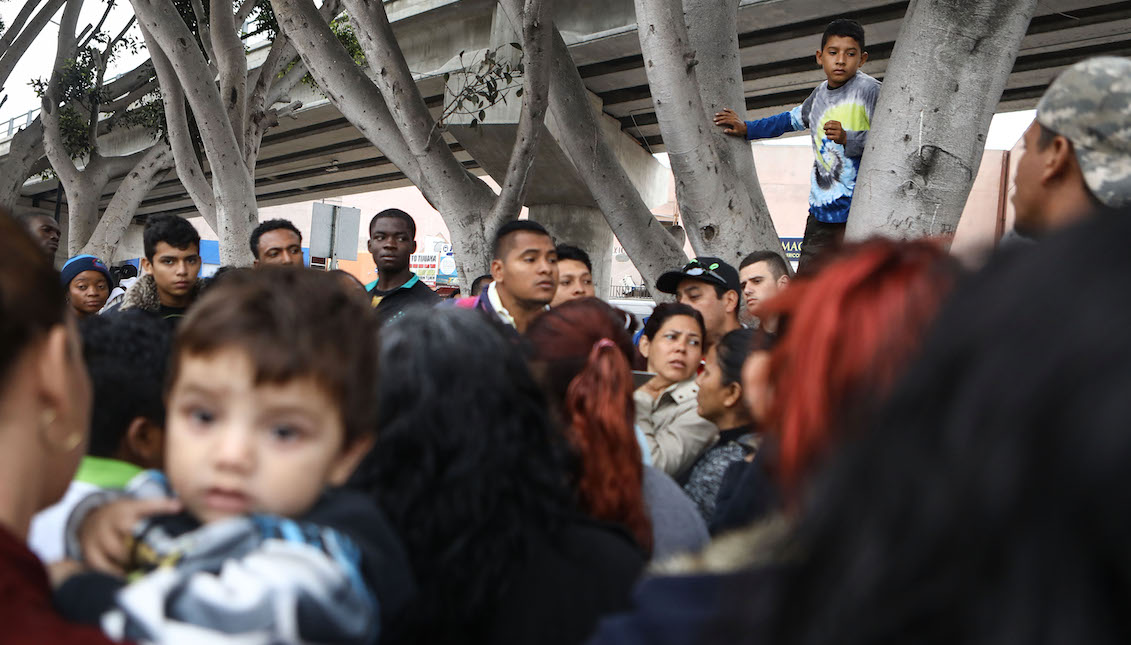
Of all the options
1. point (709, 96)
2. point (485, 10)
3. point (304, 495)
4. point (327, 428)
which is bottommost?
point (304, 495)

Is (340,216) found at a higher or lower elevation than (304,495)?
higher

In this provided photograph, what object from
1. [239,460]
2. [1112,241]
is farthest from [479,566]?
[1112,241]

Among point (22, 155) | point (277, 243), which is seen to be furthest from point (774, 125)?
point (22, 155)

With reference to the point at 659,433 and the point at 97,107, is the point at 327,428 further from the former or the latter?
the point at 97,107

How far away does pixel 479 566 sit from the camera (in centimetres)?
143

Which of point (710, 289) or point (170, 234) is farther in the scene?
point (170, 234)

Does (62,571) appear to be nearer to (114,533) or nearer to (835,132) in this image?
(114,533)

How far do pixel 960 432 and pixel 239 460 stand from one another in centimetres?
102

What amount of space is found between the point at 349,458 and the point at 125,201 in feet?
42.2

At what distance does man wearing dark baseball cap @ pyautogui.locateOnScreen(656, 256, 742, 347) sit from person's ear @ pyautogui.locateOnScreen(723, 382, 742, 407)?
4.57ft

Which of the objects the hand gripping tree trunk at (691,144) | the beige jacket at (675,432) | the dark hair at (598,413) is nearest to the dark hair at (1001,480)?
the dark hair at (598,413)

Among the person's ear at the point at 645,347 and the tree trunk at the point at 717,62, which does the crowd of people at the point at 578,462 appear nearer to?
the person's ear at the point at 645,347

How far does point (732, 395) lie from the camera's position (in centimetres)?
306

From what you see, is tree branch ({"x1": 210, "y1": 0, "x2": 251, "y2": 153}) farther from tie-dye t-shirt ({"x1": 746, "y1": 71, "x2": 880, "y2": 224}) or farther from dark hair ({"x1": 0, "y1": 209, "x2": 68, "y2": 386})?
dark hair ({"x1": 0, "y1": 209, "x2": 68, "y2": 386})
